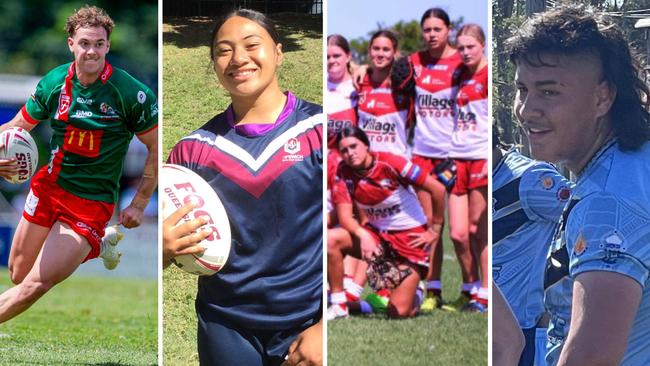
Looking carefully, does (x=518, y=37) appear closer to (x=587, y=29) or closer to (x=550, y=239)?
(x=587, y=29)

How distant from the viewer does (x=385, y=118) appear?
5926mm

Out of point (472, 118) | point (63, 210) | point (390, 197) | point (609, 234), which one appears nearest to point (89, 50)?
point (63, 210)

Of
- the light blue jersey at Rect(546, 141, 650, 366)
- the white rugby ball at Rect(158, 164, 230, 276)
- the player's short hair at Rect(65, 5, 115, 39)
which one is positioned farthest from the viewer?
the player's short hair at Rect(65, 5, 115, 39)

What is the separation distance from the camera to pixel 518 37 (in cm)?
555

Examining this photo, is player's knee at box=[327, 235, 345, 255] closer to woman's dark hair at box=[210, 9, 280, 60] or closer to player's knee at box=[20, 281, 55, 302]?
woman's dark hair at box=[210, 9, 280, 60]

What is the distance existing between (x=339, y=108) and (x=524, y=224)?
1154 mm

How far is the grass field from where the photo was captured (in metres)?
5.79

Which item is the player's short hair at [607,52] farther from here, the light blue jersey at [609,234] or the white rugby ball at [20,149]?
the white rugby ball at [20,149]

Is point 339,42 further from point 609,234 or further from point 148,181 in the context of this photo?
point 609,234

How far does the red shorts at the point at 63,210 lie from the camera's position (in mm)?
5766

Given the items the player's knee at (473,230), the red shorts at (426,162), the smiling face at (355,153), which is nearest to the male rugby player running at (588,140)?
the player's knee at (473,230)

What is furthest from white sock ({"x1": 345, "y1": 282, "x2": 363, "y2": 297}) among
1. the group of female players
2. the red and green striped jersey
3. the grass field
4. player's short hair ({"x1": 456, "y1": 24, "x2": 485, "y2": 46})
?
player's short hair ({"x1": 456, "y1": 24, "x2": 485, "y2": 46})

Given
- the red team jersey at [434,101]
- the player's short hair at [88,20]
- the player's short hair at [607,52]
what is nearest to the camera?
the player's short hair at [607,52]

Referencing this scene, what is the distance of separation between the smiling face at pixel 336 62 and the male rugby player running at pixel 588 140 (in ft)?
2.91
